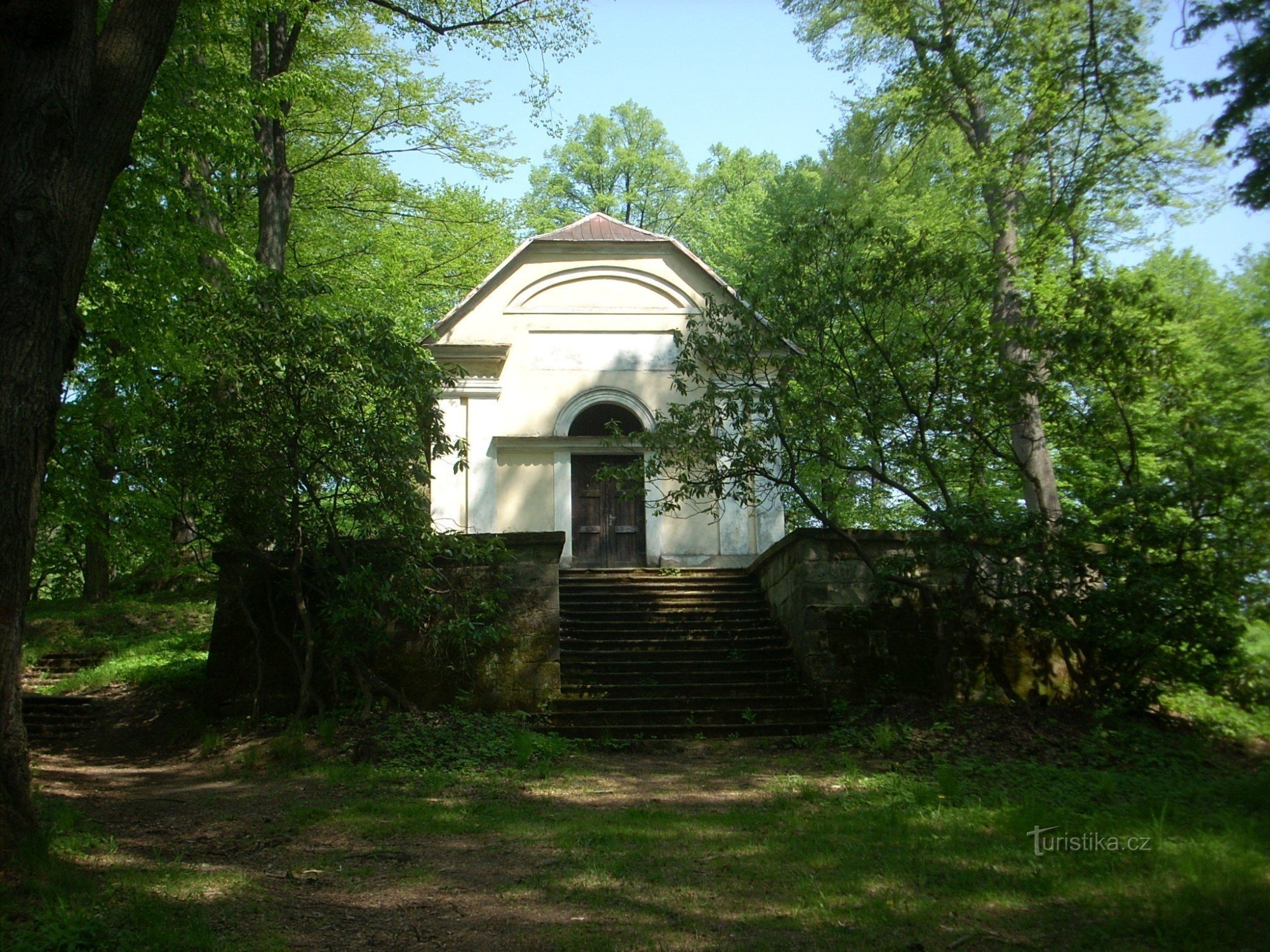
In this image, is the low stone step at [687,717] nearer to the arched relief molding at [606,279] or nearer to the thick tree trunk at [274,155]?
the arched relief molding at [606,279]

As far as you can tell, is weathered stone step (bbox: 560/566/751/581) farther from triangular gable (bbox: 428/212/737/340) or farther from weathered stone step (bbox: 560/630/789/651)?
triangular gable (bbox: 428/212/737/340)

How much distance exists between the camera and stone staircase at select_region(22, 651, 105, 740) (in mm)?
12000

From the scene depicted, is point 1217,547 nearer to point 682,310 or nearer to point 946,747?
point 946,747

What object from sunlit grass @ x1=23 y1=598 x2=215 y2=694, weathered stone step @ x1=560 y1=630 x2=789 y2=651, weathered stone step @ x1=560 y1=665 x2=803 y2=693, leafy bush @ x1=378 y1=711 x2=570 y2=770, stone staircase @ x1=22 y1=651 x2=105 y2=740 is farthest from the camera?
sunlit grass @ x1=23 y1=598 x2=215 y2=694

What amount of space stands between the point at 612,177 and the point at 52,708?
23460mm

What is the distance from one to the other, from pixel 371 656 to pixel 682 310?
27.7 feet

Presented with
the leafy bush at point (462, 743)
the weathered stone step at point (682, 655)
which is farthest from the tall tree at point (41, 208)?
the weathered stone step at point (682, 655)

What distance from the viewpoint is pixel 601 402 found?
16.4 metres

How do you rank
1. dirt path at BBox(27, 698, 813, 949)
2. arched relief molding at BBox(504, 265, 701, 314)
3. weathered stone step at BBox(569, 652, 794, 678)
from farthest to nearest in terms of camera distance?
arched relief molding at BBox(504, 265, 701, 314) → weathered stone step at BBox(569, 652, 794, 678) → dirt path at BBox(27, 698, 813, 949)

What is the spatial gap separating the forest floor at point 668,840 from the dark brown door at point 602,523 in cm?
661

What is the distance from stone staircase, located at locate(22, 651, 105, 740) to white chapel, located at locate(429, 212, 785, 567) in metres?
5.52

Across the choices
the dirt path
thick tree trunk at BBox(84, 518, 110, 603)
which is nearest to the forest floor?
the dirt path

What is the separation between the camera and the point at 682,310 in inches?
651

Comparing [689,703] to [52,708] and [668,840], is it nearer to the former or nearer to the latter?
[668,840]
